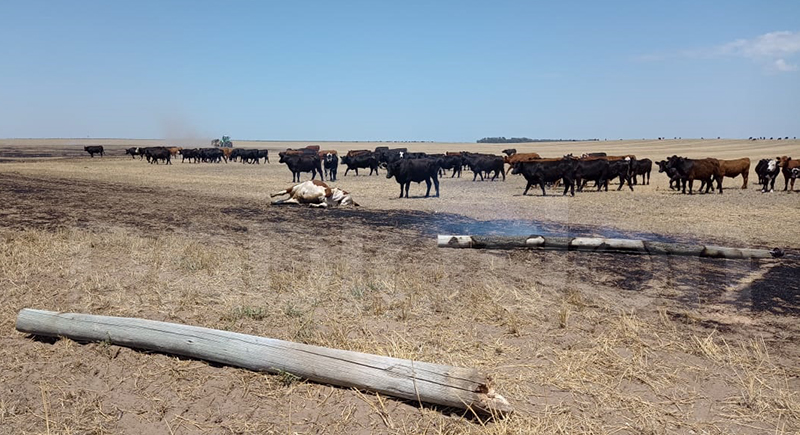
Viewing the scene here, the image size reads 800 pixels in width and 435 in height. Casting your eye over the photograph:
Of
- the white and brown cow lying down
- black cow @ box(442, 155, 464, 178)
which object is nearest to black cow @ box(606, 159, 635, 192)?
black cow @ box(442, 155, 464, 178)

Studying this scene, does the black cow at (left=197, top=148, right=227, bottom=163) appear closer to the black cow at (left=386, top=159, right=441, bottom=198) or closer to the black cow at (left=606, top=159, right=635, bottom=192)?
the black cow at (left=386, top=159, right=441, bottom=198)

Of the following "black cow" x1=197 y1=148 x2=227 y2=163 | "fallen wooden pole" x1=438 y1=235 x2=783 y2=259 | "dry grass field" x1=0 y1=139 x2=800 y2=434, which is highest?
"black cow" x1=197 y1=148 x2=227 y2=163

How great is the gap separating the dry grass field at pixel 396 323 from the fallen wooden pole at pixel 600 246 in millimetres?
228

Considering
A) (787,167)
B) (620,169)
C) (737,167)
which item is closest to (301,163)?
(620,169)

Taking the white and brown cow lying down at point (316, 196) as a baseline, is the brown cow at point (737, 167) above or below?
above

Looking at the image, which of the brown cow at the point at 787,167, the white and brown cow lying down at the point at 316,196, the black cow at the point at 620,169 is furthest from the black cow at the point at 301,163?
the brown cow at the point at 787,167

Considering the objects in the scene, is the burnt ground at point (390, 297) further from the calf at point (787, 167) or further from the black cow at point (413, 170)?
the calf at point (787, 167)

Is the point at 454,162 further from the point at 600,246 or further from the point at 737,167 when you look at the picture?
the point at 600,246

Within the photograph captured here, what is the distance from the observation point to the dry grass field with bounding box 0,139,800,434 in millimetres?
4164

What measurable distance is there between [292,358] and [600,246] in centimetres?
670

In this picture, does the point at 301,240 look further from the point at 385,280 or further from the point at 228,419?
the point at 228,419

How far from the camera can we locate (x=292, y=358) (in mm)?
4547

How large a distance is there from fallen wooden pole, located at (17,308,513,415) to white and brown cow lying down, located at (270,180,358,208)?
980 cm

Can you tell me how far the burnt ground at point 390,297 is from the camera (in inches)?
168
